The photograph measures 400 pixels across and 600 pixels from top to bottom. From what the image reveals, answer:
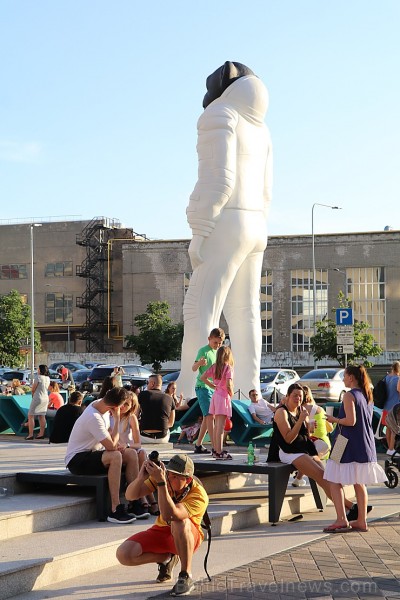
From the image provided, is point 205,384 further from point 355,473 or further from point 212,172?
point 212,172

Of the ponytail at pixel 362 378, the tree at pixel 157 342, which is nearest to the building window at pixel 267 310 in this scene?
the tree at pixel 157 342

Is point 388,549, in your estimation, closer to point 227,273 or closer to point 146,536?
point 146,536

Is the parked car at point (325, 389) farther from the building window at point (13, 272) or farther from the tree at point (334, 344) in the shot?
the building window at point (13, 272)

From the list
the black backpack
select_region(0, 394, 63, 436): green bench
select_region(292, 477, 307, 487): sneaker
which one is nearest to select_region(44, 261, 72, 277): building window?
select_region(0, 394, 63, 436): green bench

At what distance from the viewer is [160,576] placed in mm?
7301

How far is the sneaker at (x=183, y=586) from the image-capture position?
6.90 metres

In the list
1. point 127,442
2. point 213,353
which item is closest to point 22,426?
point 213,353

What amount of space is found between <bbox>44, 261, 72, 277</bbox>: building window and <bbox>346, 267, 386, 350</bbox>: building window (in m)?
24.6

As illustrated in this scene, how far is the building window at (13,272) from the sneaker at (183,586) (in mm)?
75007

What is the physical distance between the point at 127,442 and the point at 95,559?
2.55 metres

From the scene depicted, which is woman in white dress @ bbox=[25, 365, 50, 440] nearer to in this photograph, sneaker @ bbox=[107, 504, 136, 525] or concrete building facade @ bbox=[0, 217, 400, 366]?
sneaker @ bbox=[107, 504, 136, 525]

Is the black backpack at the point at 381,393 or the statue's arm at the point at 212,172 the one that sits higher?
the statue's arm at the point at 212,172

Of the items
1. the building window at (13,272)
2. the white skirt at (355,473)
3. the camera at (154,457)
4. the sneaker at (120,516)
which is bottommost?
the sneaker at (120,516)

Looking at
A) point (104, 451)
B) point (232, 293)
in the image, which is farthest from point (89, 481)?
point (232, 293)
